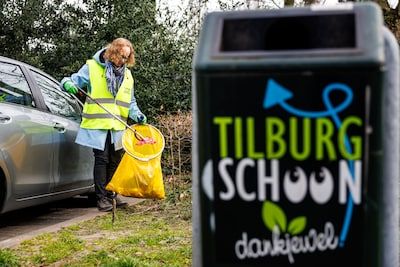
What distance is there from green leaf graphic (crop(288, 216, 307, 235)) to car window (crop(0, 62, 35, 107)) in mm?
3632

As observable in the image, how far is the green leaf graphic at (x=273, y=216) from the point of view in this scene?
182 cm

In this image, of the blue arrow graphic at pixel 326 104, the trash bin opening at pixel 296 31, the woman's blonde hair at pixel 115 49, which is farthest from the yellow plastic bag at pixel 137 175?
the blue arrow graphic at pixel 326 104

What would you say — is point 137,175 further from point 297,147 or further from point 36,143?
point 297,147

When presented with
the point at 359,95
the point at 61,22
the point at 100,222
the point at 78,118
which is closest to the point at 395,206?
the point at 359,95

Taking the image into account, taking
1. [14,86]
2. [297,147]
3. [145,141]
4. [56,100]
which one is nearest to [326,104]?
[297,147]

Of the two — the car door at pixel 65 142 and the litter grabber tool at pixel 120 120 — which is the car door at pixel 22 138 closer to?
the car door at pixel 65 142

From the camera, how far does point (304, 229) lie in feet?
5.98

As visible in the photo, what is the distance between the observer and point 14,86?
518 cm

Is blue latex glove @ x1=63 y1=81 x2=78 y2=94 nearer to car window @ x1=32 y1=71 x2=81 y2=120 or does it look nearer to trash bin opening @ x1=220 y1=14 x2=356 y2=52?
car window @ x1=32 y1=71 x2=81 y2=120

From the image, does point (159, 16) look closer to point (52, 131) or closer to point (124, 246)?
point (52, 131)

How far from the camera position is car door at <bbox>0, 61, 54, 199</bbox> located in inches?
188

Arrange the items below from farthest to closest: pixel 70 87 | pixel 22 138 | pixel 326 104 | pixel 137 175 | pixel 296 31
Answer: pixel 70 87 → pixel 137 175 → pixel 22 138 → pixel 296 31 → pixel 326 104

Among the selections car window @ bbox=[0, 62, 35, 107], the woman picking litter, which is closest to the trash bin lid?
the woman picking litter

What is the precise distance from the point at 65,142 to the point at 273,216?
410 centimetres
